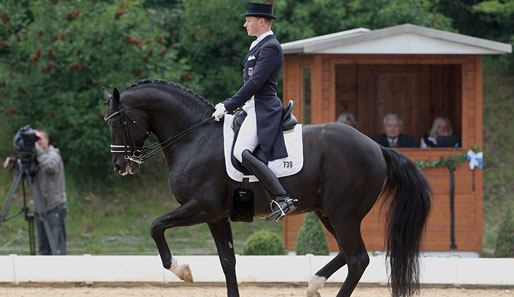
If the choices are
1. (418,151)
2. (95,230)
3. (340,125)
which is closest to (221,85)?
(95,230)

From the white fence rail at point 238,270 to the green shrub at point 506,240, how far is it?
1528 mm

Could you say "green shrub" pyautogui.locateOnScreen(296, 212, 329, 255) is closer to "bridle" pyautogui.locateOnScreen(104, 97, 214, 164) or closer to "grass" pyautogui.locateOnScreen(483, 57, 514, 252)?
"grass" pyautogui.locateOnScreen(483, 57, 514, 252)

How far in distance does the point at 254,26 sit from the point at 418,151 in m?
4.99

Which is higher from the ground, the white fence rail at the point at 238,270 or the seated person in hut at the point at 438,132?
the seated person in hut at the point at 438,132

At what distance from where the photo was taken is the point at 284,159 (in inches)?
255

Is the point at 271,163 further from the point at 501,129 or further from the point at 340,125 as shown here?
the point at 501,129

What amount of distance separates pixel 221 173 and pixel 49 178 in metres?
4.73

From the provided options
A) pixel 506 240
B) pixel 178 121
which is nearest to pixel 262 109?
pixel 178 121

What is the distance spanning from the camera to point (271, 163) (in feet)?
21.1

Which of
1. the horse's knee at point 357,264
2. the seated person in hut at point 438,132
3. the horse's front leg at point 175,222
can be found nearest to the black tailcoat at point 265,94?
the horse's front leg at point 175,222

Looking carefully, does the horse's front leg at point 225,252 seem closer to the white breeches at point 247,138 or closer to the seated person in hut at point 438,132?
the white breeches at point 247,138

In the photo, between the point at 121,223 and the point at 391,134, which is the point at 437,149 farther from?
the point at 121,223

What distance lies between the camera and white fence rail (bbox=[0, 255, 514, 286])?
8398mm

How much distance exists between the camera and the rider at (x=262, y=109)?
6.32m
